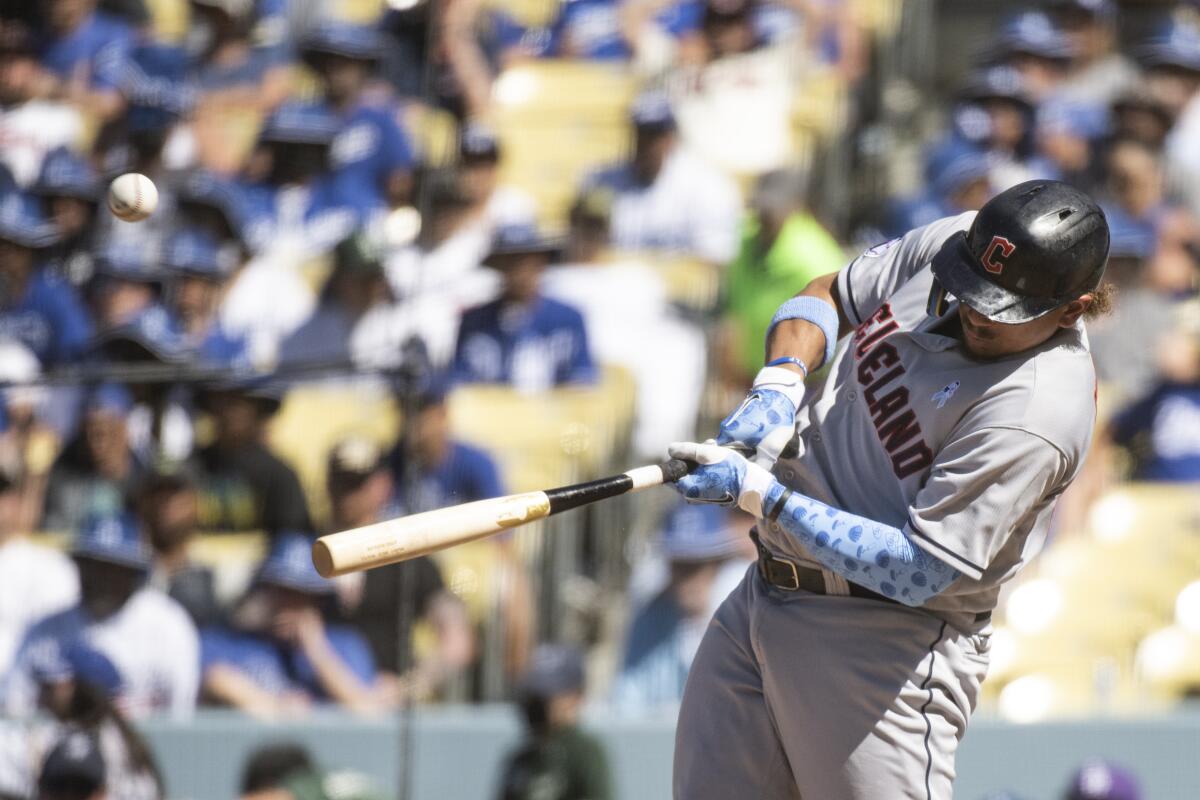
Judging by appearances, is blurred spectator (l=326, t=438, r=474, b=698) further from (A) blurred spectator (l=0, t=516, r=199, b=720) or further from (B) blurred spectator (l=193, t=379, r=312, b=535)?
(A) blurred spectator (l=0, t=516, r=199, b=720)

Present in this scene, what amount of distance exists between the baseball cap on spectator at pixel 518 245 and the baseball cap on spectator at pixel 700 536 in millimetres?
1372

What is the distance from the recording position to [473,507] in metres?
2.63

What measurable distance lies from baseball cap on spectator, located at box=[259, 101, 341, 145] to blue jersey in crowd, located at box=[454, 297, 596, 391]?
1.86 meters

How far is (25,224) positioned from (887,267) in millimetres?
5093

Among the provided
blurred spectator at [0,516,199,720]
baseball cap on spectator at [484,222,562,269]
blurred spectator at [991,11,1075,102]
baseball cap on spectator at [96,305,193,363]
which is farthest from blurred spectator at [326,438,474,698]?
blurred spectator at [991,11,1075,102]

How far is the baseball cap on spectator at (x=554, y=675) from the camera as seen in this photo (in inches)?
185

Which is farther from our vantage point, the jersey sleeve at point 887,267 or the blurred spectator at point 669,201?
the blurred spectator at point 669,201

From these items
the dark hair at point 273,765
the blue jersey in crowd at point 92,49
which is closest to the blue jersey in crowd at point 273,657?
the dark hair at point 273,765

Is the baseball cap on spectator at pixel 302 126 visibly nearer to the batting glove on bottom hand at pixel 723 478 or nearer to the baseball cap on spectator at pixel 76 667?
the baseball cap on spectator at pixel 76 667

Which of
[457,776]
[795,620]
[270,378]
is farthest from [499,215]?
[795,620]

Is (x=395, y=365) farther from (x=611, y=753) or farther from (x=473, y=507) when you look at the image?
(x=473, y=507)

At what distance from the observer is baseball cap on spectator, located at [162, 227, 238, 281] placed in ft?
20.8

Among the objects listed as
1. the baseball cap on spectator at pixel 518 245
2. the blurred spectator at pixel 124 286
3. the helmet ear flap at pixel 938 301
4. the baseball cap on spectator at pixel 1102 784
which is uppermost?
the baseball cap on spectator at pixel 518 245

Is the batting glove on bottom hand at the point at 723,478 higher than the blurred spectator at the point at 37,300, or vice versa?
the blurred spectator at the point at 37,300
